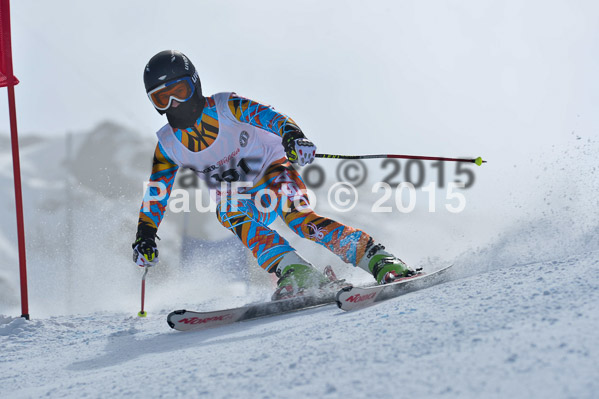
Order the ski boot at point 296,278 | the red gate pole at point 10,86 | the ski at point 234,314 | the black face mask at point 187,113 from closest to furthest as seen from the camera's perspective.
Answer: the ski at point 234,314 < the ski boot at point 296,278 < the black face mask at point 187,113 < the red gate pole at point 10,86

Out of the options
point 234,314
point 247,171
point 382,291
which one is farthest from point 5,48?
point 382,291

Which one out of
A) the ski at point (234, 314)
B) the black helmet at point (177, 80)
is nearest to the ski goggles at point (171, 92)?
the black helmet at point (177, 80)

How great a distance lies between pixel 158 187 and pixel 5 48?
6.32 ft

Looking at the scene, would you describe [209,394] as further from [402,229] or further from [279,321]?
[402,229]

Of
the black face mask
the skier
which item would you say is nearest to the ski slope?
the skier

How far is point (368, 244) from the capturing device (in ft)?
11.2

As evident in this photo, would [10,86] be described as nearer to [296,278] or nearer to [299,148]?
[299,148]

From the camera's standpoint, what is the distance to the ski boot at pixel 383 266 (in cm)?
318

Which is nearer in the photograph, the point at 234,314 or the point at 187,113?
the point at 234,314

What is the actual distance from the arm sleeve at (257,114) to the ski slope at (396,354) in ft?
4.43

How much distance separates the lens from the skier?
11.1 feet

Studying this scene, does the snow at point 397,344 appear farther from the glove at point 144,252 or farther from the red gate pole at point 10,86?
the red gate pole at point 10,86

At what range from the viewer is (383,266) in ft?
10.6

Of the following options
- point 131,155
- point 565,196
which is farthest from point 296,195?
point 131,155
